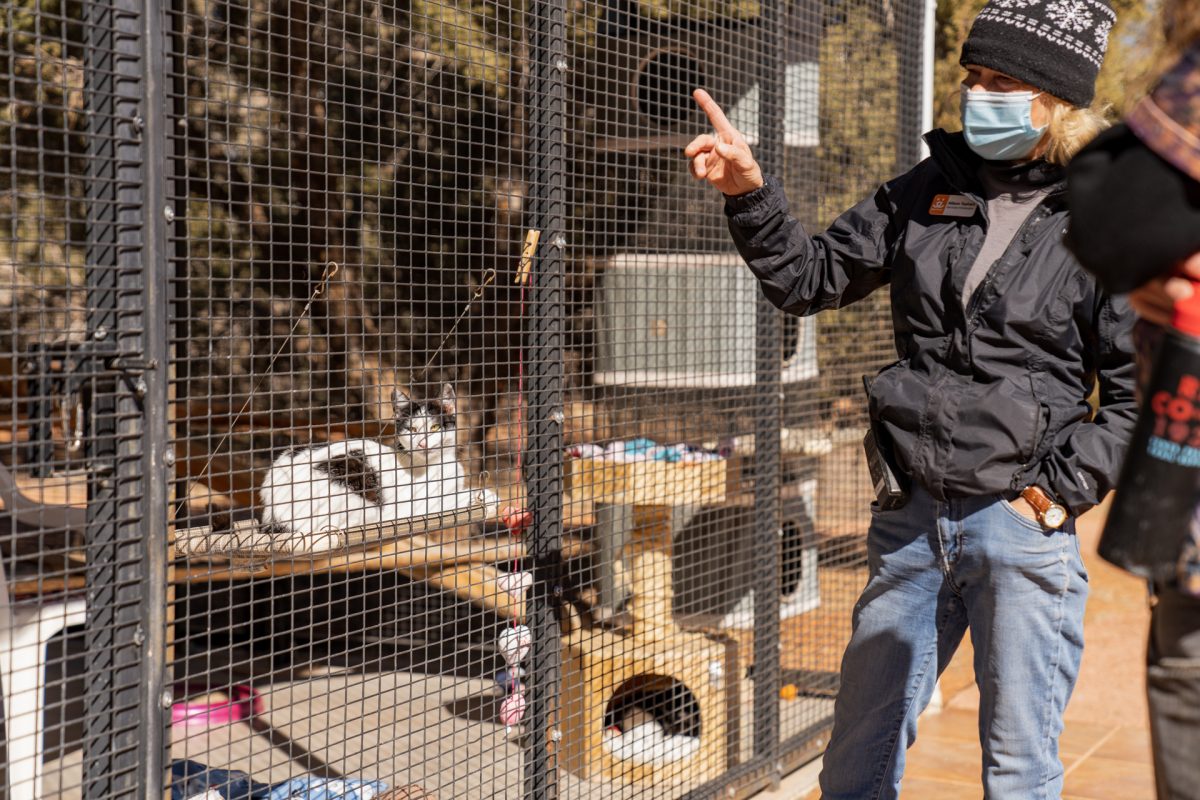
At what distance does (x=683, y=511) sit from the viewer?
4.30 meters

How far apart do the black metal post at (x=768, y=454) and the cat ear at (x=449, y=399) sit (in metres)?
1.24

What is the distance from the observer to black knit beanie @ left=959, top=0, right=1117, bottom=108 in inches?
96.0

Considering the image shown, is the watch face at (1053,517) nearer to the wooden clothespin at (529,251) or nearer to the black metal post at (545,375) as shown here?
the black metal post at (545,375)

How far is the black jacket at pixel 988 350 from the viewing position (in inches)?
92.5

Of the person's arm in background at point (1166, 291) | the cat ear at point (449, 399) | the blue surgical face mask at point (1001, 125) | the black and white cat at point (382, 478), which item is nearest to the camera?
the person's arm in background at point (1166, 291)

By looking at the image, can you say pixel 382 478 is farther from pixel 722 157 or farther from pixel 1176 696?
pixel 1176 696

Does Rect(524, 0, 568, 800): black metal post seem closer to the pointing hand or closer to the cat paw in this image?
the cat paw

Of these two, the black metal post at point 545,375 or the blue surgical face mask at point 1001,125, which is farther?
the black metal post at point 545,375

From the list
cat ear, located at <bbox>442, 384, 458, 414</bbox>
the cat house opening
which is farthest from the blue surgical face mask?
the cat house opening

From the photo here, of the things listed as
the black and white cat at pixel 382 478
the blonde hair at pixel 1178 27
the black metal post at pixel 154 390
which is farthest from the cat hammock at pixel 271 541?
the blonde hair at pixel 1178 27

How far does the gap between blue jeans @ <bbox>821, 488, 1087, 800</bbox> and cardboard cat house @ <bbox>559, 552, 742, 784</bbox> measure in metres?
1.12

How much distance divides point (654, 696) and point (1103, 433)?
2174 millimetres

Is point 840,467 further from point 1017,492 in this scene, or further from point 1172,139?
point 1172,139

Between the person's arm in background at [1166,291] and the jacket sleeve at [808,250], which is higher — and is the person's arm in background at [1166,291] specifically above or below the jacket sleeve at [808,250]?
below
